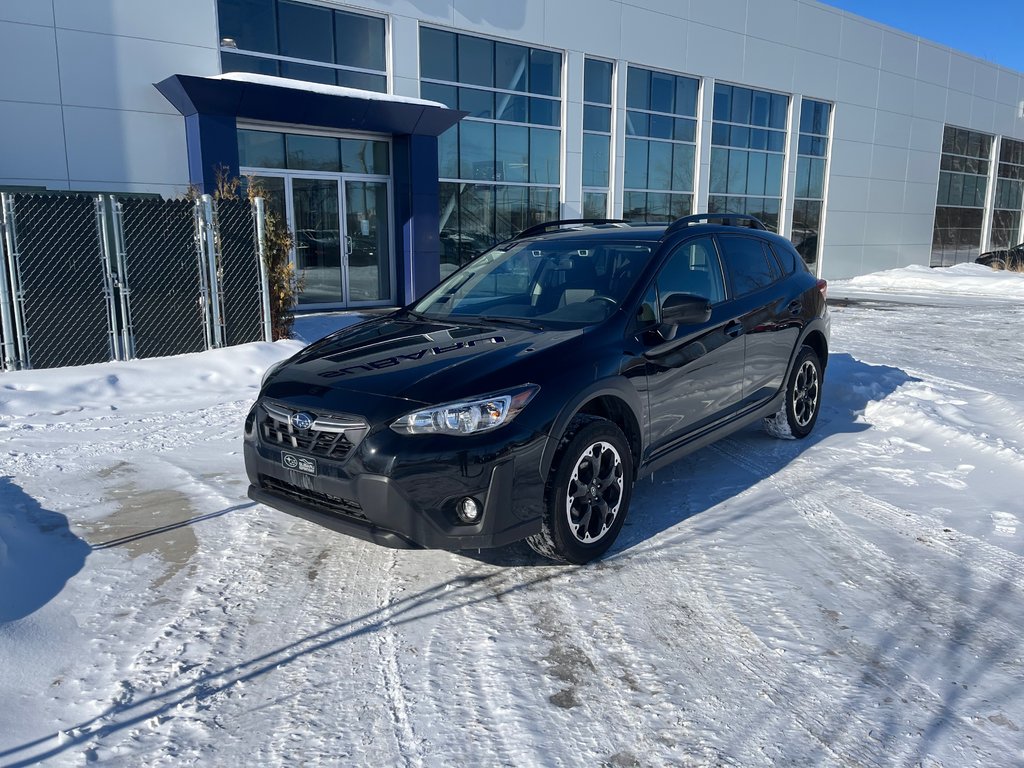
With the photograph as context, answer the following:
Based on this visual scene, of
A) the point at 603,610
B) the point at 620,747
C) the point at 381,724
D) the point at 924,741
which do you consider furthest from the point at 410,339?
the point at 924,741

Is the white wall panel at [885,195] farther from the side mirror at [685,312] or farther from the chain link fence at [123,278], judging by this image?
the side mirror at [685,312]

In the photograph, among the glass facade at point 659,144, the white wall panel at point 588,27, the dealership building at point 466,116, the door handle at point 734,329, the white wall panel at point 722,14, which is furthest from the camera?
the white wall panel at point 722,14

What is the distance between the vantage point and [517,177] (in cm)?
1781

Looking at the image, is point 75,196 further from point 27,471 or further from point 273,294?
point 27,471

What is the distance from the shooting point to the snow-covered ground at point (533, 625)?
270cm

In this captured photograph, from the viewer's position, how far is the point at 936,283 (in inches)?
971

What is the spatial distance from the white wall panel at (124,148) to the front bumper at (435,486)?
10757 mm

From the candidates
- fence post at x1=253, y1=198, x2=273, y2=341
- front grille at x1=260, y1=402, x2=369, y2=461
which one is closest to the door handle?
front grille at x1=260, y1=402, x2=369, y2=461

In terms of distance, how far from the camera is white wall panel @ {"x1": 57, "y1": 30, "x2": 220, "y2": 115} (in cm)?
1186

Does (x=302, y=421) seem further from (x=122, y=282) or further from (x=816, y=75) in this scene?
(x=816, y=75)

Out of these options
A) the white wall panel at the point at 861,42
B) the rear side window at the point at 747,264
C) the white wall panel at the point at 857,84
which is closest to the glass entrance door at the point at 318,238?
the rear side window at the point at 747,264

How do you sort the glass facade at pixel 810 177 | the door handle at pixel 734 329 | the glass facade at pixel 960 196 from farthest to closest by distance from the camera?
the glass facade at pixel 960 196
the glass facade at pixel 810 177
the door handle at pixel 734 329

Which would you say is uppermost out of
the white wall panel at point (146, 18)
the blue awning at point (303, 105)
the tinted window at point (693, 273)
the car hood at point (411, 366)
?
the white wall panel at point (146, 18)

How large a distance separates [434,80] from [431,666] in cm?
1482
